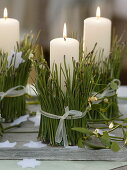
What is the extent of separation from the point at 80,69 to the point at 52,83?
9 centimetres

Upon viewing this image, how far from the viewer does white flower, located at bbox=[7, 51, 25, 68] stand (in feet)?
4.82

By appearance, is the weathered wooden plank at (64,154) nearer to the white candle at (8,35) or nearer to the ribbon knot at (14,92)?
the ribbon knot at (14,92)

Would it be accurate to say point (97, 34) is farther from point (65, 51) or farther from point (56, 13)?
point (56, 13)

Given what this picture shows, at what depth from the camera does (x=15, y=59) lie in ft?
4.85

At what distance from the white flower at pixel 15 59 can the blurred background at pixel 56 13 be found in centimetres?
192

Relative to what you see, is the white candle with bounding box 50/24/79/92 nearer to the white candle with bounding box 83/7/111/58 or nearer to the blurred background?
the white candle with bounding box 83/7/111/58

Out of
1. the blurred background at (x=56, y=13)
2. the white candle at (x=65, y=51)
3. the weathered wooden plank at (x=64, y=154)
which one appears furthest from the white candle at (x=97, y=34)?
the blurred background at (x=56, y=13)

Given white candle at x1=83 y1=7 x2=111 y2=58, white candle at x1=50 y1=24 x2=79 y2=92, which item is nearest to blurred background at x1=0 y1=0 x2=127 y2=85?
white candle at x1=83 y1=7 x2=111 y2=58

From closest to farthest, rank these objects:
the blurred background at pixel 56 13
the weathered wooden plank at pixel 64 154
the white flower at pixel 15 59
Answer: the weathered wooden plank at pixel 64 154
the white flower at pixel 15 59
the blurred background at pixel 56 13

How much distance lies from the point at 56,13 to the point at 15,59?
6.77 ft

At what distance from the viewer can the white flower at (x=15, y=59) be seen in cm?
147

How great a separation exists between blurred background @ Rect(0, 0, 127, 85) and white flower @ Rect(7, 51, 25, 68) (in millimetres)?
1922

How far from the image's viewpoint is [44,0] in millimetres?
3512

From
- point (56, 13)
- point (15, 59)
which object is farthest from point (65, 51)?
point (56, 13)
